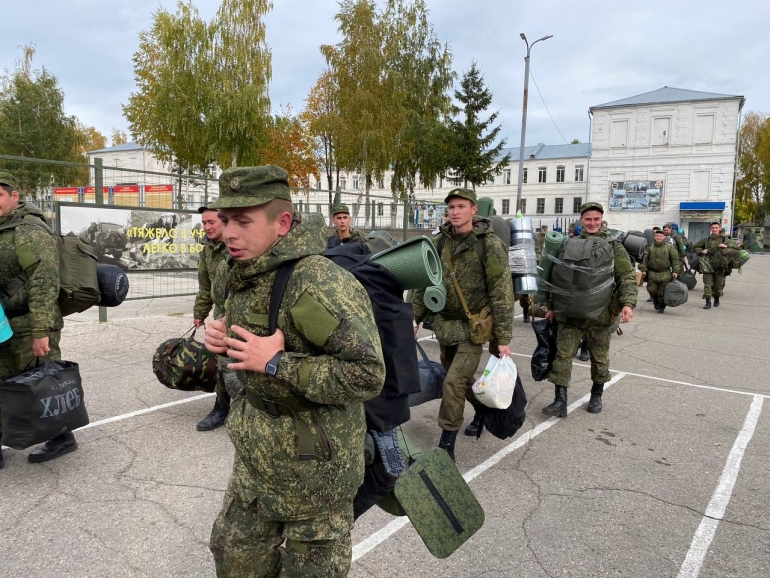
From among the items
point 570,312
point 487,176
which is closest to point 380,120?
point 487,176

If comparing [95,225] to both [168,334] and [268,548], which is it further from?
[268,548]

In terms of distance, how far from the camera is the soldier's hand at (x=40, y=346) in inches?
136

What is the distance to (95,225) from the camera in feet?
25.4

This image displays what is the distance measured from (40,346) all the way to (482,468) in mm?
3108

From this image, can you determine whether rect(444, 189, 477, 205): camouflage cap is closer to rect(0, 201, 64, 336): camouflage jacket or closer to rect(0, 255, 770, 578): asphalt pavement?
rect(0, 255, 770, 578): asphalt pavement

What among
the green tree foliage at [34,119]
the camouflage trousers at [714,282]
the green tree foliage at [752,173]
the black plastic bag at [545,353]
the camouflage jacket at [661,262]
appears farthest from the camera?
the green tree foliage at [752,173]

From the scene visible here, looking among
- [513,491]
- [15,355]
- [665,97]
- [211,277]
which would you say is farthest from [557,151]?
[15,355]

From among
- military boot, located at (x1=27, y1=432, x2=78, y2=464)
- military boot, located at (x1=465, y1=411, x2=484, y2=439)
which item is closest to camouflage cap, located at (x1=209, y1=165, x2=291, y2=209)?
military boot, located at (x1=27, y1=432, x2=78, y2=464)

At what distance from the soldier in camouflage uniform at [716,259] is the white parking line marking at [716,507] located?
857 cm

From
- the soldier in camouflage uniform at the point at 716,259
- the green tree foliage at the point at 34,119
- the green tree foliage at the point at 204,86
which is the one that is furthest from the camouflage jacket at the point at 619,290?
the green tree foliage at the point at 34,119

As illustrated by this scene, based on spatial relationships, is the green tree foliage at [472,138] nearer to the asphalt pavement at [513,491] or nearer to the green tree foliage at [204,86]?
the green tree foliage at [204,86]

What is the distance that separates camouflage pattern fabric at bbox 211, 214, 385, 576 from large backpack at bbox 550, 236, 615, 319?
3.36m

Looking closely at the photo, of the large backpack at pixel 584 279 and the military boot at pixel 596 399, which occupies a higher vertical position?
the large backpack at pixel 584 279

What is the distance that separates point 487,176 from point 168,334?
25.7 metres
